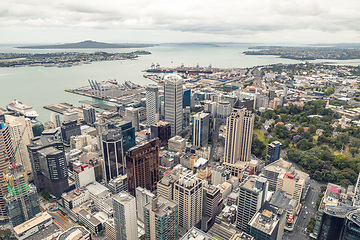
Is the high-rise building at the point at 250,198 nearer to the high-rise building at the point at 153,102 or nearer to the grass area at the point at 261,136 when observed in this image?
the grass area at the point at 261,136

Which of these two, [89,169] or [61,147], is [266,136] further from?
[61,147]

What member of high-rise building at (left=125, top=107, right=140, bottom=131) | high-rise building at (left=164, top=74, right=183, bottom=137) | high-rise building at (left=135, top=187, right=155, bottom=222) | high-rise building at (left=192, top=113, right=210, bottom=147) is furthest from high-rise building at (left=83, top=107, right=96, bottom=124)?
high-rise building at (left=135, top=187, right=155, bottom=222)

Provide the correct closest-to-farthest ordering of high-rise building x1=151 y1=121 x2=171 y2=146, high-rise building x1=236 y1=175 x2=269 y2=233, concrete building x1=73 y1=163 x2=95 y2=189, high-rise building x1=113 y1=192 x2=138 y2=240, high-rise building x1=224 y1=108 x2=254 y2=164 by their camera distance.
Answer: high-rise building x1=113 y1=192 x2=138 y2=240 → high-rise building x1=236 y1=175 x2=269 y2=233 → concrete building x1=73 y1=163 x2=95 y2=189 → high-rise building x1=224 y1=108 x2=254 y2=164 → high-rise building x1=151 y1=121 x2=171 y2=146

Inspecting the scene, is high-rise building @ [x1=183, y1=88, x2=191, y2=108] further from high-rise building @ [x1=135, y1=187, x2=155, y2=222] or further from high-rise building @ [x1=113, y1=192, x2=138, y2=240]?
high-rise building @ [x1=113, y1=192, x2=138, y2=240]

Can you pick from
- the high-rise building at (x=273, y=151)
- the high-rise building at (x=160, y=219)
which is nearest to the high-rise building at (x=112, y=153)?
the high-rise building at (x=160, y=219)

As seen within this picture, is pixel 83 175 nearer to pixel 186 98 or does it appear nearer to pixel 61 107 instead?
pixel 186 98

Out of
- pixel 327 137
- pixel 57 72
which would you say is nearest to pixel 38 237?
pixel 327 137
